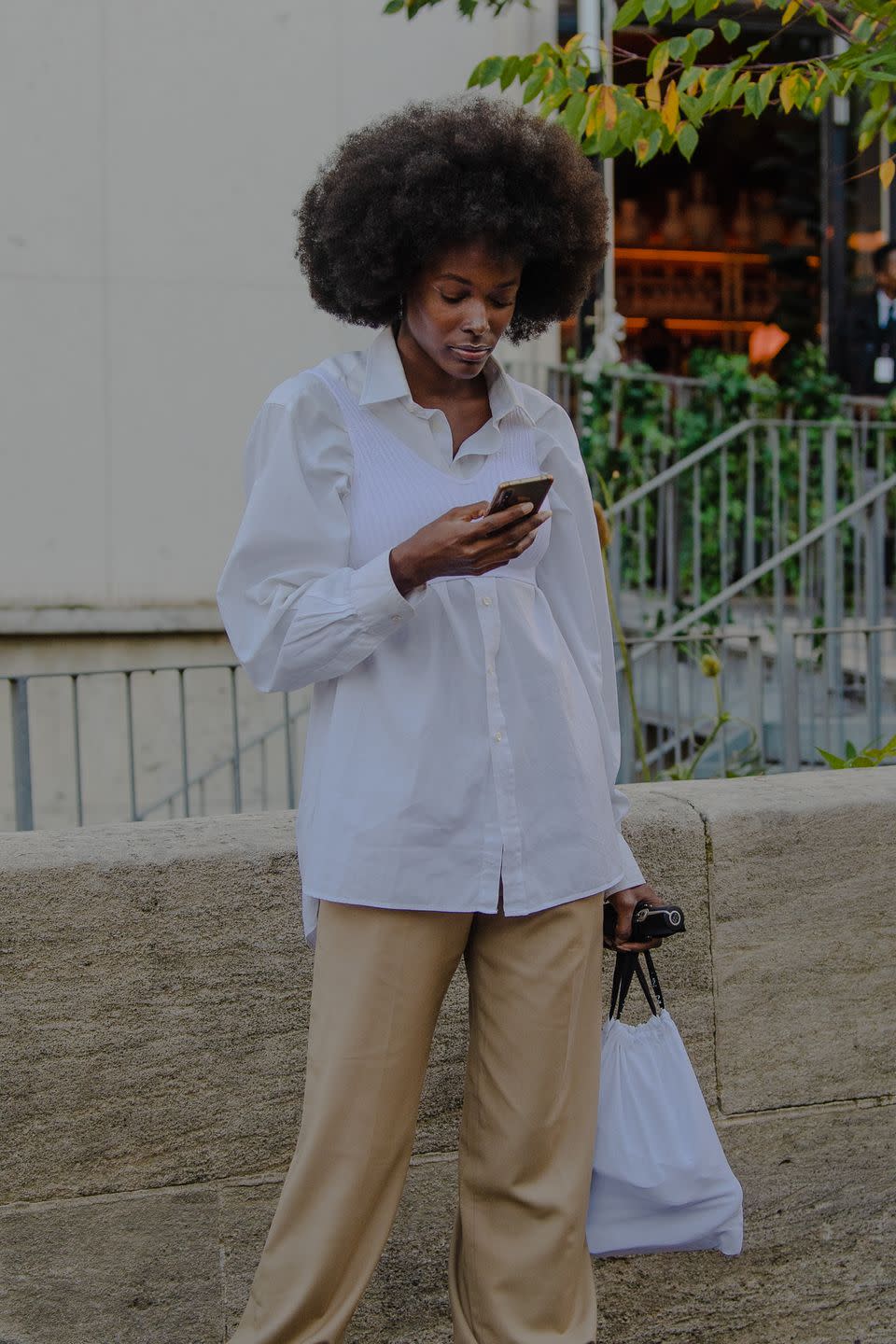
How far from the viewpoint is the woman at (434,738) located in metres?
2.42

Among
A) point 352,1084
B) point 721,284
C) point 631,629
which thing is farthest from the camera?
point 721,284

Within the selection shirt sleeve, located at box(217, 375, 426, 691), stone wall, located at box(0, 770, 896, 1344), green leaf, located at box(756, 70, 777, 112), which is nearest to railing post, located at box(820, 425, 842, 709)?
green leaf, located at box(756, 70, 777, 112)

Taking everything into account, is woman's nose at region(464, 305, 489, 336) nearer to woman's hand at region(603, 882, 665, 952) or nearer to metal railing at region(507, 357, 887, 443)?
woman's hand at region(603, 882, 665, 952)

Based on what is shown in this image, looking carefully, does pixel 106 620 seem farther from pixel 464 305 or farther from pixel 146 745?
pixel 464 305

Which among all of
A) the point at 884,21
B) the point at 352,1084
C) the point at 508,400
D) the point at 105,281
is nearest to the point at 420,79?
the point at 105,281

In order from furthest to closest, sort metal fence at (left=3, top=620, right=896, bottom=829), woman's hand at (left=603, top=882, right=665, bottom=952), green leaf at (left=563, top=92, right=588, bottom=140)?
metal fence at (left=3, top=620, right=896, bottom=829) < green leaf at (left=563, top=92, right=588, bottom=140) < woman's hand at (left=603, top=882, right=665, bottom=952)

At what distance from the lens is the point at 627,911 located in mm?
2764

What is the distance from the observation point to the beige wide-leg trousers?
2436 mm

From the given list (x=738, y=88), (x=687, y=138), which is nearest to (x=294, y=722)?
(x=687, y=138)

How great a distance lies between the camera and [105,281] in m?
8.48

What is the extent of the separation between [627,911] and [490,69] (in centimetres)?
294

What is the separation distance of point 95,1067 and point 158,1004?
158 millimetres

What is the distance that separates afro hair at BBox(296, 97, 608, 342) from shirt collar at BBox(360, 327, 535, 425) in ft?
0.40

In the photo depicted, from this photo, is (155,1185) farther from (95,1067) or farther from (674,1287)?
(674,1287)
